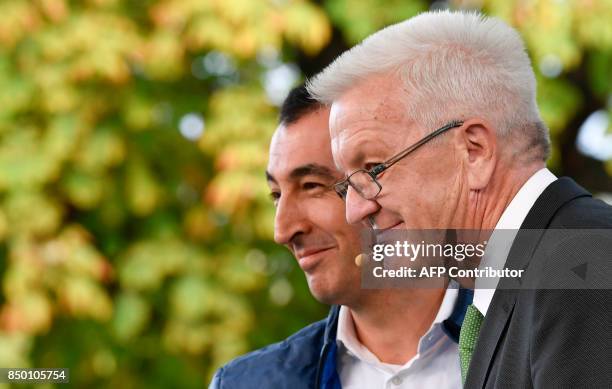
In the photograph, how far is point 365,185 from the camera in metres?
1.57

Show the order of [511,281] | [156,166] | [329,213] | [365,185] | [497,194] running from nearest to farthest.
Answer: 1. [511,281]
2. [497,194]
3. [365,185]
4. [329,213]
5. [156,166]

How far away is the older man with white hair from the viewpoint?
134cm

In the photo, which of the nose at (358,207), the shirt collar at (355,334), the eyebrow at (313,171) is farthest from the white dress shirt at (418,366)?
the nose at (358,207)

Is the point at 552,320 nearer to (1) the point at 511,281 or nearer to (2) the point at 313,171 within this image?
(1) the point at 511,281

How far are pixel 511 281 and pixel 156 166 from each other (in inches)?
148

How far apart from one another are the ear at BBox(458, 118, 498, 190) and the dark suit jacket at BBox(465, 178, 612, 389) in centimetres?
12

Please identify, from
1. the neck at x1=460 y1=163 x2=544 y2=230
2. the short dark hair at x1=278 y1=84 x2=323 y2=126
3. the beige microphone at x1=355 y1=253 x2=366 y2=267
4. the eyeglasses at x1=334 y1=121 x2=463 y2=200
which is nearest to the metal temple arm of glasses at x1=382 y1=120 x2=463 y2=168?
the eyeglasses at x1=334 y1=121 x2=463 y2=200

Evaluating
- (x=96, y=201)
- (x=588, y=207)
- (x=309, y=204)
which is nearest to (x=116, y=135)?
(x=96, y=201)

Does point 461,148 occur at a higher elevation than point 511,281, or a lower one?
higher

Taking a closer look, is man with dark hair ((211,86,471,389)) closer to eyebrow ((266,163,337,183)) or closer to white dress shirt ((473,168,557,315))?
eyebrow ((266,163,337,183))

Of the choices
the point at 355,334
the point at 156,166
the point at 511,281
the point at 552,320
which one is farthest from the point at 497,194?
the point at 156,166

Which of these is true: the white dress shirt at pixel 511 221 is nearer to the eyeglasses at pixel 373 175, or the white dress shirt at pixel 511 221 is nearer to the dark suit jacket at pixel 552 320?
the dark suit jacket at pixel 552 320

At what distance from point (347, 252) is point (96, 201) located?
9.49 ft

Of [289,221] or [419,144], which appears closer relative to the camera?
[419,144]
